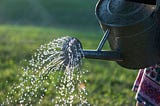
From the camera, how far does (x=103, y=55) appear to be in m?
3.06

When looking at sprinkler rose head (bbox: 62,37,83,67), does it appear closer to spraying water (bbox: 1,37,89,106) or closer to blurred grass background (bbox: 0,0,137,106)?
spraying water (bbox: 1,37,89,106)

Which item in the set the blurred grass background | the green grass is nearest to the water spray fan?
the green grass

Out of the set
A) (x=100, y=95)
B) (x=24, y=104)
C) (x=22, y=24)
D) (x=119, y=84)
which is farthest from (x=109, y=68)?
(x=22, y=24)

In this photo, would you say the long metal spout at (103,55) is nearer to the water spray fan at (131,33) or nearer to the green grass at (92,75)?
the water spray fan at (131,33)

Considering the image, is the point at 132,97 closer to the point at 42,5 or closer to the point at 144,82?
the point at 144,82

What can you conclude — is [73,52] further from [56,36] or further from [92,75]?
[56,36]

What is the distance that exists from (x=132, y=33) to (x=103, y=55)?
17 centimetres

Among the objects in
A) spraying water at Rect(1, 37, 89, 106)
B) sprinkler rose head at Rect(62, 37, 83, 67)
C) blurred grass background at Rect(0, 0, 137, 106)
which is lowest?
blurred grass background at Rect(0, 0, 137, 106)

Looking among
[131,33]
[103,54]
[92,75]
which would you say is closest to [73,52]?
[103,54]

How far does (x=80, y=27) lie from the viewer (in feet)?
37.7

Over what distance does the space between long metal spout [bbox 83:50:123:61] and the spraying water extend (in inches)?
2.3

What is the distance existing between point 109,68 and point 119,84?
0.84 metres

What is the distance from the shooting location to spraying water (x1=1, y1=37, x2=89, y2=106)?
9.77ft

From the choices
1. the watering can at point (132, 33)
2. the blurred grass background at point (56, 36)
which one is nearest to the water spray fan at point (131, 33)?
the watering can at point (132, 33)
